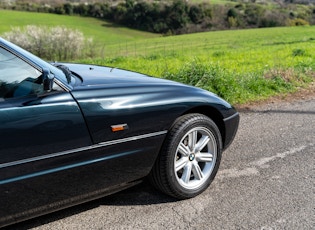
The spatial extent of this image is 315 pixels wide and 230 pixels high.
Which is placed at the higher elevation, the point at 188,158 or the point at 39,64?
the point at 39,64

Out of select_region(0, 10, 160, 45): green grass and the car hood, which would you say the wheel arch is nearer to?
the car hood

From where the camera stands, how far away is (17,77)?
2.54 metres

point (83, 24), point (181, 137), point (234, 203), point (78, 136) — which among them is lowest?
point (83, 24)

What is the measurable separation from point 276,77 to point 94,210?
18.1 feet

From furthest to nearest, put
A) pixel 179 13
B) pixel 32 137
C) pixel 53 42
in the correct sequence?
pixel 179 13 → pixel 53 42 → pixel 32 137

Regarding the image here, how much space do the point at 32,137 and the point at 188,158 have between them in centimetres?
139

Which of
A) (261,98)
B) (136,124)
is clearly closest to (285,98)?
(261,98)

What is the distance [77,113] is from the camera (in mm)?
2555

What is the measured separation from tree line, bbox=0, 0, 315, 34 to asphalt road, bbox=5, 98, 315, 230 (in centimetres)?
5176

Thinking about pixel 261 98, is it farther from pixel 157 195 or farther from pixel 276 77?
pixel 157 195

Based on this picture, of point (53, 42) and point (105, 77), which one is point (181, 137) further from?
point (53, 42)

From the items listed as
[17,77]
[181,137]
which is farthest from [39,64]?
[181,137]

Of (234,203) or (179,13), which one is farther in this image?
(179,13)

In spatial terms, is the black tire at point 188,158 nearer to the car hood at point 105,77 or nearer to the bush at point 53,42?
the car hood at point 105,77
